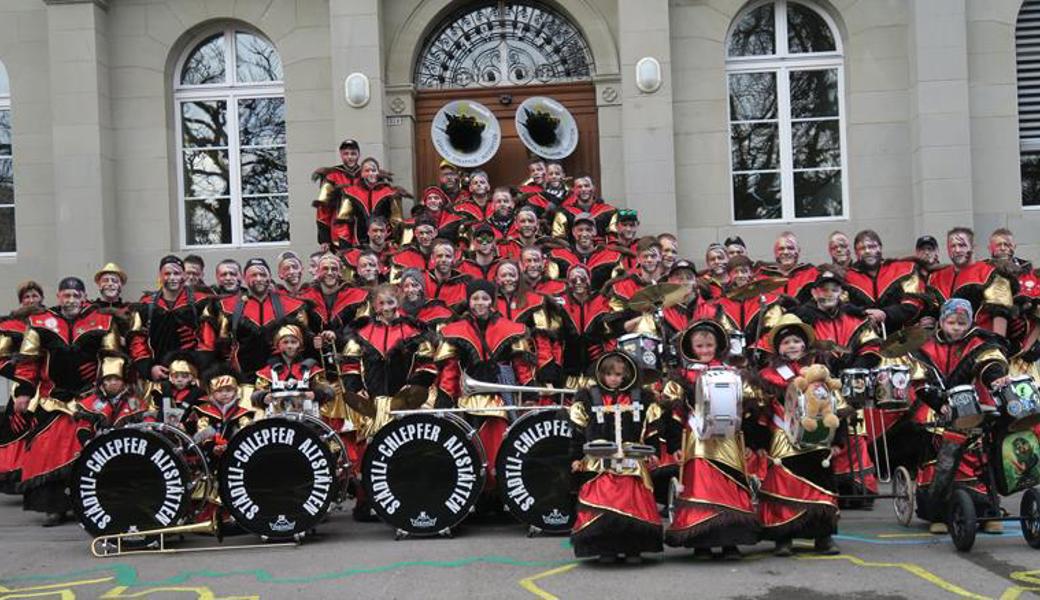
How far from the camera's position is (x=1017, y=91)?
17125 millimetres

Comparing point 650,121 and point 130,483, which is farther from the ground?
point 650,121

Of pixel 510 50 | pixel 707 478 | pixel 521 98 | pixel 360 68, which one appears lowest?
pixel 707 478

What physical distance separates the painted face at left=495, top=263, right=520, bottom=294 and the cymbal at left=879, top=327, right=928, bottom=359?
125 inches

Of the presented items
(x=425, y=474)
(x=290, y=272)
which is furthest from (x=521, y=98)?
(x=425, y=474)

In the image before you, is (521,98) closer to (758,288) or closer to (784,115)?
(784,115)

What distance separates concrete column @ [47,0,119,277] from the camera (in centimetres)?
1714

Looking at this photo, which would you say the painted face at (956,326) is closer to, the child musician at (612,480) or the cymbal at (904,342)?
the cymbal at (904,342)

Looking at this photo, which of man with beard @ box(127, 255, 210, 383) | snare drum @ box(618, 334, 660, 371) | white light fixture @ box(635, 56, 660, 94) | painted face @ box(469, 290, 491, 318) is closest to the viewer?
snare drum @ box(618, 334, 660, 371)

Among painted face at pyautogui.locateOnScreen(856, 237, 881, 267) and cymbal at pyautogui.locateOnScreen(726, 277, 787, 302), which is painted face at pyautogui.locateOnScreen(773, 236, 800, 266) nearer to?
painted face at pyautogui.locateOnScreen(856, 237, 881, 267)

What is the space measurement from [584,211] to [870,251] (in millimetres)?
3582

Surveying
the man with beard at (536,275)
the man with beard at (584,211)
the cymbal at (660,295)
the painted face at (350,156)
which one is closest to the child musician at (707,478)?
the cymbal at (660,295)

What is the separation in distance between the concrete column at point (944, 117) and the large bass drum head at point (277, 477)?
9.77 metres

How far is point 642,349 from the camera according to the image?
353 inches

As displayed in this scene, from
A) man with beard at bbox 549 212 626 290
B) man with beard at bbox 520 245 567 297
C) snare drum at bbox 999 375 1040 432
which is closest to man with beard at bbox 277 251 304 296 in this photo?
man with beard at bbox 520 245 567 297
